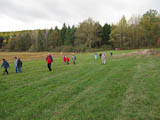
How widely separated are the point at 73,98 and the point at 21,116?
2180mm

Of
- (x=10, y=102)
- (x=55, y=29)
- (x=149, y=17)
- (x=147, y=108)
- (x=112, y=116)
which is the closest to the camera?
(x=112, y=116)

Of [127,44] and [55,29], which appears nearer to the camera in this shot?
[127,44]

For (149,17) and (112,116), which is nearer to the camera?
(112,116)

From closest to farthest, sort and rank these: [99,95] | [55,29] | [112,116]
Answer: [112,116] → [99,95] → [55,29]

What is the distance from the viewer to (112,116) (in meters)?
3.72

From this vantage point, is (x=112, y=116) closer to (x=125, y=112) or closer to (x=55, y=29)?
(x=125, y=112)

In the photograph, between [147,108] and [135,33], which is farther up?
[135,33]

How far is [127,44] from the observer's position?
5644cm

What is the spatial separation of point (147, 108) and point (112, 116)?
1438mm

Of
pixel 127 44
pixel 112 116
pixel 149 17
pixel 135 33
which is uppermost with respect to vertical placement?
pixel 149 17

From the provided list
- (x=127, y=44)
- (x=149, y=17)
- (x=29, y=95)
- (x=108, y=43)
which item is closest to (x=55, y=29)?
(x=108, y=43)

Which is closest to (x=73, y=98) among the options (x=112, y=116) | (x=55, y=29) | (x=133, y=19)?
(x=112, y=116)

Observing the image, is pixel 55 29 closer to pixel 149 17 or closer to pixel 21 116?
pixel 149 17

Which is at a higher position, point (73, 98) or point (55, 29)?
point (55, 29)
